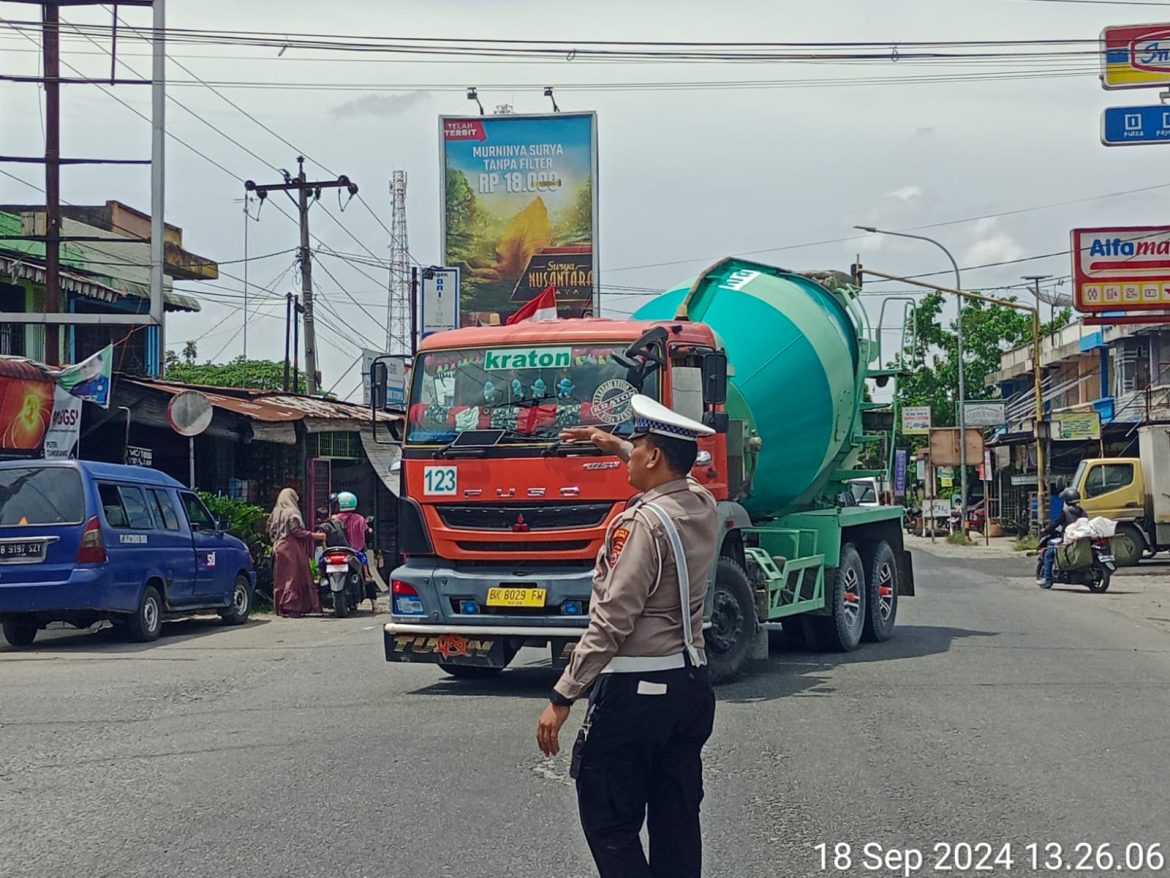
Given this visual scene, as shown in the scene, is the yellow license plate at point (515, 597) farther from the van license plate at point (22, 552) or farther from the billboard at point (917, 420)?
the billboard at point (917, 420)

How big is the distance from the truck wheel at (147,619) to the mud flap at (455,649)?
197 inches

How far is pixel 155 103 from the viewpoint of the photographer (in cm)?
2086

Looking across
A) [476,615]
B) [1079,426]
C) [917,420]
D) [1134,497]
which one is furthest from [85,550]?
[917,420]

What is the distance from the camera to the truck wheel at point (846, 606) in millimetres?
13016

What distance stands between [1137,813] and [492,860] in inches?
120

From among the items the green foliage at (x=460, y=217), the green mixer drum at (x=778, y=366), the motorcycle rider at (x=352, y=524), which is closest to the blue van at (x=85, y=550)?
the motorcycle rider at (x=352, y=524)

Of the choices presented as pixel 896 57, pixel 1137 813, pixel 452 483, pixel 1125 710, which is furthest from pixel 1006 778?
pixel 896 57

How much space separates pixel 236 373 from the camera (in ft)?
172

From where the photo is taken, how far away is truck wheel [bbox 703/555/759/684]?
34.4ft

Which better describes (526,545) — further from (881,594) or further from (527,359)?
(881,594)

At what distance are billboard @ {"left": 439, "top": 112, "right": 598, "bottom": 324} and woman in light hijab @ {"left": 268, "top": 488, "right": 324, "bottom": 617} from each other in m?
16.3

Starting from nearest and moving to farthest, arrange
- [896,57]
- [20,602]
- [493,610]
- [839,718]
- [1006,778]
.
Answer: [1006,778] → [839,718] → [493,610] → [20,602] → [896,57]

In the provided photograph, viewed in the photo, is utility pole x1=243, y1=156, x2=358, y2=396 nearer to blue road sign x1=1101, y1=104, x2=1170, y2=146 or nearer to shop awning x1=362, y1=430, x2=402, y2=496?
shop awning x1=362, y1=430, x2=402, y2=496

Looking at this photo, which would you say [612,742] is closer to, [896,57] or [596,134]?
[896,57]
